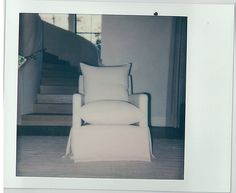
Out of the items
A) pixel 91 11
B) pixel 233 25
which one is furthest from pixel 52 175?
pixel 233 25

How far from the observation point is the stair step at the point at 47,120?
2.60 m

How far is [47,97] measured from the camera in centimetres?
259

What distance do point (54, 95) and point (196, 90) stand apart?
0.88m

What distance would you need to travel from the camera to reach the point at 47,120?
261 centimetres

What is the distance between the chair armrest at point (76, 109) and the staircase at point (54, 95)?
0.02 meters

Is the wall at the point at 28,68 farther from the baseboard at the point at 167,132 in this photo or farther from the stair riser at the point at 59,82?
the baseboard at the point at 167,132

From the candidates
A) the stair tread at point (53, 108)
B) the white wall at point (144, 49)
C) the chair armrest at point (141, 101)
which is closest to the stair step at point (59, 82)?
the stair tread at point (53, 108)

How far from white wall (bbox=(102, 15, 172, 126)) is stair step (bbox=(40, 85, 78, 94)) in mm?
291

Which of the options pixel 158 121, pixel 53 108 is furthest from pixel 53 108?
pixel 158 121

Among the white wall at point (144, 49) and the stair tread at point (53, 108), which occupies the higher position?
the white wall at point (144, 49)

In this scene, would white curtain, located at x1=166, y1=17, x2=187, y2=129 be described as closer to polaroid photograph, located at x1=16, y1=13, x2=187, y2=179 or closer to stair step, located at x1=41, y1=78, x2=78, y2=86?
polaroid photograph, located at x1=16, y1=13, x2=187, y2=179

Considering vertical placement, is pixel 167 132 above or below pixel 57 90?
below

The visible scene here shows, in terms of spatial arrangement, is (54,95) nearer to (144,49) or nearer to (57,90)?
(57,90)

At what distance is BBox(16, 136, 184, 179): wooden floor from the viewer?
8.57 feet
